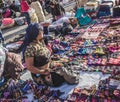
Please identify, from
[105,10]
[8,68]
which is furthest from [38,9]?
[8,68]

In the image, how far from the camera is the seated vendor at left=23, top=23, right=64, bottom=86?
4.70 m

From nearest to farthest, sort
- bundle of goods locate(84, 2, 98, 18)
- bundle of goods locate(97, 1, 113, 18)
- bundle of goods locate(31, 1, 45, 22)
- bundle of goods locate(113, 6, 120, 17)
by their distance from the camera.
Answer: bundle of goods locate(113, 6, 120, 17)
bundle of goods locate(97, 1, 113, 18)
bundle of goods locate(31, 1, 45, 22)
bundle of goods locate(84, 2, 98, 18)

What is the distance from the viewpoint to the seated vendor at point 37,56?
4.70 metres

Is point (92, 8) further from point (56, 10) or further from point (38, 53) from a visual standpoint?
point (38, 53)

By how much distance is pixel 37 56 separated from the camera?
4.82m

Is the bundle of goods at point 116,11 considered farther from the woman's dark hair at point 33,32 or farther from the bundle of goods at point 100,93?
the woman's dark hair at point 33,32

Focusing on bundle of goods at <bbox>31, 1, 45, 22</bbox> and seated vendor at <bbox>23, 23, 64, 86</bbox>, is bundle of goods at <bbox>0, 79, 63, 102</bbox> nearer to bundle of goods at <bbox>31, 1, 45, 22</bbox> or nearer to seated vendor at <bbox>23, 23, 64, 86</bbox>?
seated vendor at <bbox>23, 23, 64, 86</bbox>

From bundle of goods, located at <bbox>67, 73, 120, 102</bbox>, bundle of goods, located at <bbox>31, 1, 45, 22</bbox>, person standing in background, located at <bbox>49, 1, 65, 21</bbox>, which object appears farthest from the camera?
person standing in background, located at <bbox>49, 1, 65, 21</bbox>

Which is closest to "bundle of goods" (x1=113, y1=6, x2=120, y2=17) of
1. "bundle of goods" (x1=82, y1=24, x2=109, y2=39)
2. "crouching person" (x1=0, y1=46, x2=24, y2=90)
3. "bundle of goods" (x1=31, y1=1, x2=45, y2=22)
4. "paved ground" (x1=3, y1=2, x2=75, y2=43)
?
"bundle of goods" (x1=82, y1=24, x2=109, y2=39)

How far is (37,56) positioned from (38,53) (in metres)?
0.06

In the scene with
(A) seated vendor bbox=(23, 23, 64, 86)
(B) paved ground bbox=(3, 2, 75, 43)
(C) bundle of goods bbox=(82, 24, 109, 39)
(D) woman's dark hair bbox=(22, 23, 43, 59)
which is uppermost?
(D) woman's dark hair bbox=(22, 23, 43, 59)

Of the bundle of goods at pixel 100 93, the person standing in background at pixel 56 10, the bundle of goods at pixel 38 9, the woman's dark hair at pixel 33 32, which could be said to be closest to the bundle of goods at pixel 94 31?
the bundle of goods at pixel 38 9

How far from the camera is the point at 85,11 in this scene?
1144 centimetres

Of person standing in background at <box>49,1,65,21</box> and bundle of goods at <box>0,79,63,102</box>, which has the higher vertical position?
person standing in background at <box>49,1,65,21</box>
